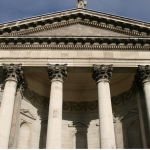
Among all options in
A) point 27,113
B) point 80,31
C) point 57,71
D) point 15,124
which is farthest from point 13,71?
point 80,31

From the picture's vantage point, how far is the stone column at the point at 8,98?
13141mm

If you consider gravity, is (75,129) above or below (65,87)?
below

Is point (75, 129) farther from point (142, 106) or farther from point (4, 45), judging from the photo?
point (4, 45)

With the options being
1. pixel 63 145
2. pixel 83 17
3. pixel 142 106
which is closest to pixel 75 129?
pixel 63 145

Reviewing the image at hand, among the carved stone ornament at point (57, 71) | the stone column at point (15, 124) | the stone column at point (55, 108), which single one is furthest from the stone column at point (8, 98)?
the stone column at point (55, 108)

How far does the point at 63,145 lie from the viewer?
62.2 feet

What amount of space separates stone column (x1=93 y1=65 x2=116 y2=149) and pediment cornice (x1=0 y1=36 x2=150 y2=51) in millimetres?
1968

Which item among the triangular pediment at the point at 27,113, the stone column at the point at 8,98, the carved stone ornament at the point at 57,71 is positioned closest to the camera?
the stone column at the point at 8,98

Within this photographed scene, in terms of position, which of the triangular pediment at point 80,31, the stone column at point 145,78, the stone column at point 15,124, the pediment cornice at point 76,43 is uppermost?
the triangular pediment at point 80,31

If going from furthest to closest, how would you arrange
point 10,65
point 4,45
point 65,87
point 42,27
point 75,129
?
point 65,87 → point 75,129 → point 42,27 → point 4,45 → point 10,65

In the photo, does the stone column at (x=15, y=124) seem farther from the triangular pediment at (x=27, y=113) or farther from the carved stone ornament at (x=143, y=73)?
the carved stone ornament at (x=143, y=73)

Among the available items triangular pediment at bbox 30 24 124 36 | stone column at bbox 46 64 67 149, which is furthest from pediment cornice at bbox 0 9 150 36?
stone column at bbox 46 64 67 149

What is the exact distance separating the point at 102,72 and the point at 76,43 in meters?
3.16

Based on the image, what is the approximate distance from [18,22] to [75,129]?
1055cm
